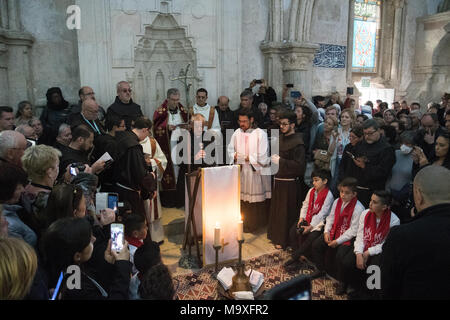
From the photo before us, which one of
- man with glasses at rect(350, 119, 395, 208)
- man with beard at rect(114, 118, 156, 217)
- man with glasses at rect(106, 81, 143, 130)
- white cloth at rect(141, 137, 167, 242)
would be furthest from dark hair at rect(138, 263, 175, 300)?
man with glasses at rect(106, 81, 143, 130)

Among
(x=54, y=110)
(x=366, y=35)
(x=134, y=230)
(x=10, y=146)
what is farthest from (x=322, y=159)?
(x=366, y=35)

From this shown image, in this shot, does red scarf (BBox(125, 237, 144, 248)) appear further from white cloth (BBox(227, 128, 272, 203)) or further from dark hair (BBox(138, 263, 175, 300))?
white cloth (BBox(227, 128, 272, 203))

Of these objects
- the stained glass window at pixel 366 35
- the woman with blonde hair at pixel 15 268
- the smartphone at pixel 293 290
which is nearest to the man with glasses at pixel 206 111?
the woman with blonde hair at pixel 15 268

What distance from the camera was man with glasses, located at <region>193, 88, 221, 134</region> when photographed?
5.38 m

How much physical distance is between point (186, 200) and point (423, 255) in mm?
2767

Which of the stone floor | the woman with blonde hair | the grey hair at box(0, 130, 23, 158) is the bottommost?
the stone floor

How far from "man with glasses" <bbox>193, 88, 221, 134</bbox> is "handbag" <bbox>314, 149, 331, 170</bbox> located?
5.74 ft

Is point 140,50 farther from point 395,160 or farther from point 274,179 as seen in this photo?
point 395,160

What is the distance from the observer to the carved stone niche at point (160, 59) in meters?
5.96

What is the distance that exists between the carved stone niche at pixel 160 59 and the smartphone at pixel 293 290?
5509 mm

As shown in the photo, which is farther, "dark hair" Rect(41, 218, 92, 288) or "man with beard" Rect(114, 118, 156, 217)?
"man with beard" Rect(114, 118, 156, 217)

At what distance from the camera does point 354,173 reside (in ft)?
12.4

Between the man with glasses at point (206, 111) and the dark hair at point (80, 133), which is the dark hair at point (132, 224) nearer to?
the dark hair at point (80, 133)

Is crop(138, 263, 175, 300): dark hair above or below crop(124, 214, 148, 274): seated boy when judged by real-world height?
above
